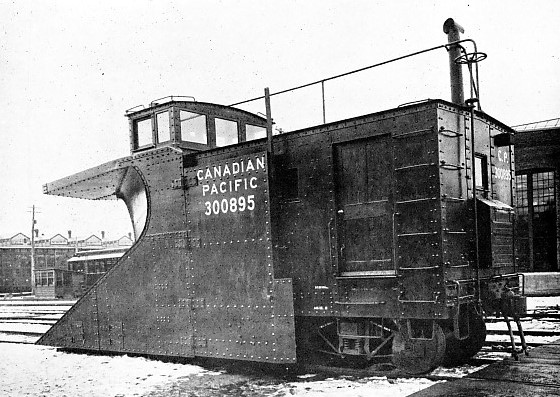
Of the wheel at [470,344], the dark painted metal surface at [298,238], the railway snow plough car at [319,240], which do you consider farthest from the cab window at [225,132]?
the wheel at [470,344]

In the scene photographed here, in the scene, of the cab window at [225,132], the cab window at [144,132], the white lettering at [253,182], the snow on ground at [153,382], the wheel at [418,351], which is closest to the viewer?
the snow on ground at [153,382]

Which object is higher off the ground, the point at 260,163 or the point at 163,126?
the point at 163,126

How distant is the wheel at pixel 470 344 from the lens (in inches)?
311

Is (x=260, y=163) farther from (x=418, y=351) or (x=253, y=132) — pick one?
(x=418, y=351)

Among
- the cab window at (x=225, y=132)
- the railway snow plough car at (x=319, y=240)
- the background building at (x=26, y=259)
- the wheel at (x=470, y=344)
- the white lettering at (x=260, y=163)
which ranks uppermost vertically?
the cab window at (x=225, y=132)

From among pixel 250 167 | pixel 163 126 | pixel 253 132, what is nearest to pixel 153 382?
pixel 250 167

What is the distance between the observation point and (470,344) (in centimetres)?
814

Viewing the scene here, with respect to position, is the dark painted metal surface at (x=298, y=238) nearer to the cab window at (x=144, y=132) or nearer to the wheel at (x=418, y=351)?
the wheel at (x=418, y=351)

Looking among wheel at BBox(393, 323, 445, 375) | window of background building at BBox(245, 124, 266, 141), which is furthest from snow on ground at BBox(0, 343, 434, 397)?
window of background building at BBox(245, 124, 266, 141)

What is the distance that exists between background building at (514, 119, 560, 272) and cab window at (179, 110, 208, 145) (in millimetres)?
14941

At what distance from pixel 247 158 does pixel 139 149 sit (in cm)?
252

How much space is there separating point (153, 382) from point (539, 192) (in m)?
18.8

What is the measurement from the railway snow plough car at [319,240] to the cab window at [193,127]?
23 mm

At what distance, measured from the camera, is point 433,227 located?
6.71 metres
